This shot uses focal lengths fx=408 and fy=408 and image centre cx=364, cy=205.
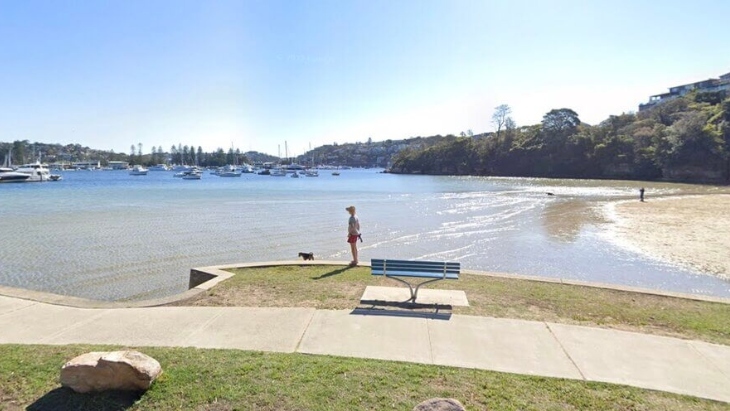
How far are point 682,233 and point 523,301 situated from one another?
18867 millimetres

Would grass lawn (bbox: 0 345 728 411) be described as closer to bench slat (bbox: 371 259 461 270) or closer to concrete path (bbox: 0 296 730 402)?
concrete path (bbox: 0 296 730 402)

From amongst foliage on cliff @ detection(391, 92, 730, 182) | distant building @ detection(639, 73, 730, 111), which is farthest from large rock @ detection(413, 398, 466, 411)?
distant building @ detection(639, 73, 730, 111)

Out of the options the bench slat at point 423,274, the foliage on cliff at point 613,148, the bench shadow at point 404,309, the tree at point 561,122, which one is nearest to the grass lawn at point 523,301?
the bench shadow at point 404,309

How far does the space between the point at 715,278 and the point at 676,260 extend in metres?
2.59

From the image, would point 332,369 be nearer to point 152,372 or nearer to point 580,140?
point 152,372

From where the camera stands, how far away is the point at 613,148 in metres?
95.6

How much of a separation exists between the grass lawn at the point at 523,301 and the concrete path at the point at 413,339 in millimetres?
441

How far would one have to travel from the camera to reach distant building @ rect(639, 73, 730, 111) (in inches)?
5061

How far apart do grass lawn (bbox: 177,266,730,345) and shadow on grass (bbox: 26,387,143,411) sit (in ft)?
10.4

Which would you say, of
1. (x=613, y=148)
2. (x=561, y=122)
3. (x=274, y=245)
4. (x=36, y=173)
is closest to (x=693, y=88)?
(x=561, y=122)

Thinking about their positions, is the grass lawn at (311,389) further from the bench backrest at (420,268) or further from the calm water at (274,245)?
the calm water at (274,245)

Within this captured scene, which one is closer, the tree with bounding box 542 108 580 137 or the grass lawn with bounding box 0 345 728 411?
the grass lawn with bounding box 0 345 728 411

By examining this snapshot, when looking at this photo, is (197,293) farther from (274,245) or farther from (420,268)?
(274,245)

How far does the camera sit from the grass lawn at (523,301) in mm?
6492
